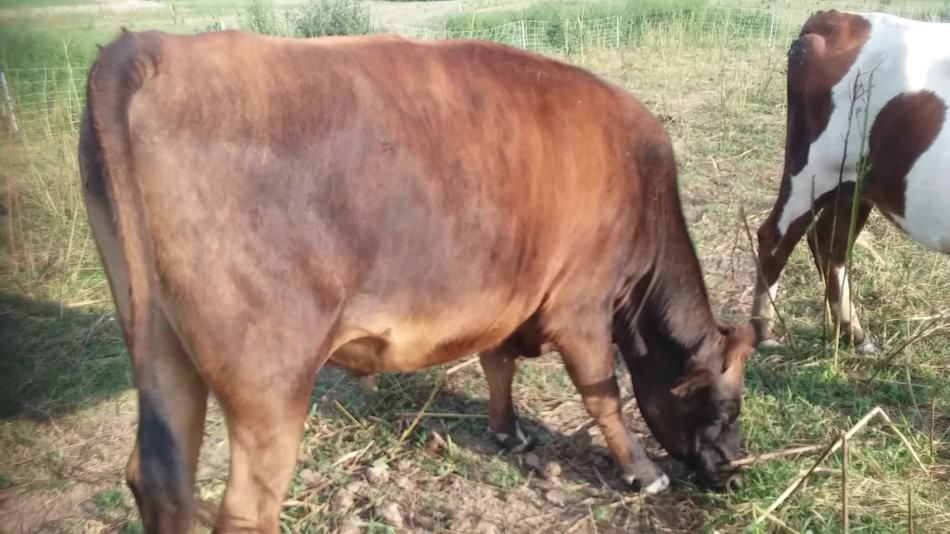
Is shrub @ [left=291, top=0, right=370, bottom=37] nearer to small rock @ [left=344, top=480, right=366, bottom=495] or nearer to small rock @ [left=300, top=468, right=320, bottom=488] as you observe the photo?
small rock @ [left=300, top=468, right=320, bottom=488]

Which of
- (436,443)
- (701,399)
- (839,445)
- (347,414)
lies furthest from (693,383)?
(347,414)

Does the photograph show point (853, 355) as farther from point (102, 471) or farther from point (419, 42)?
point (102, 471)

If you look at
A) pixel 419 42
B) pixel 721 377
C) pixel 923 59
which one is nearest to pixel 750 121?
pixel 923 59

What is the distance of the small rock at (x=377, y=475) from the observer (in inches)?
146

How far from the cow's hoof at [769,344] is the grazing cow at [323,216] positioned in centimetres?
189

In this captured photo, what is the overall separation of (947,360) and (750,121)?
571 cm

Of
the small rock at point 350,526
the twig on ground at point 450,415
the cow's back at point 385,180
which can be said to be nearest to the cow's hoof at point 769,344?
the twig on ground at point 450,415

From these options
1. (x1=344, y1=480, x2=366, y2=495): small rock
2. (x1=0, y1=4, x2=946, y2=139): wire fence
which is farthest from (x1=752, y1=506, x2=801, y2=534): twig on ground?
(x1=0, y1=4, x2=946, y2=139): wire fence

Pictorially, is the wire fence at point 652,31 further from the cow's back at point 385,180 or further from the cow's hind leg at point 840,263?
the cow's back at point 385,180

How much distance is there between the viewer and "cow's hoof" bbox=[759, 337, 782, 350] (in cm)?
486

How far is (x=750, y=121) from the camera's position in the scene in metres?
9.77

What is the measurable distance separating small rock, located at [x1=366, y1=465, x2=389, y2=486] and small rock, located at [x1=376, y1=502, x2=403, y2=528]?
0.18 metres

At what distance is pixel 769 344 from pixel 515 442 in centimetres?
190

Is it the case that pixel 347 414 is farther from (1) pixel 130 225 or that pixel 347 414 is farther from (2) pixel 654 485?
(1) pixel 130 225
